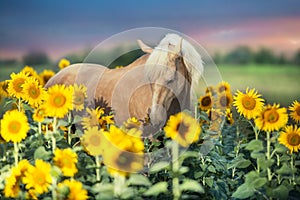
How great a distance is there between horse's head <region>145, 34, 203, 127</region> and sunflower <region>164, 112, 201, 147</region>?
1477 millimetres

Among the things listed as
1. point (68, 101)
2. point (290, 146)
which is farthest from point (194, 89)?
point (68, 101)

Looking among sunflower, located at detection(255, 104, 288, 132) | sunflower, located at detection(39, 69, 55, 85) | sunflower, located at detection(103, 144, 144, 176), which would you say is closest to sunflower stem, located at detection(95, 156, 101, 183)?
sunflower, located at detection(103, 144, 144, 176)

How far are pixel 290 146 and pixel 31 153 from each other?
5.25ft

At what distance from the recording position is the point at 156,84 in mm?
4465

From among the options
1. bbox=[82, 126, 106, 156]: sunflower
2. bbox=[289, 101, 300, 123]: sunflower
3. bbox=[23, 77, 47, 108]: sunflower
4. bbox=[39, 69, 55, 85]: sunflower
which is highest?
bbox=[23, 77, 47, 108]: sunflower

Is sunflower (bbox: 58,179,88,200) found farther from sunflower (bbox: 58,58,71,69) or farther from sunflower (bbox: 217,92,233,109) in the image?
sunflower (bbox: 58,58,71,69)

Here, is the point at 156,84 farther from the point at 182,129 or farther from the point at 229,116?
the point at 182,129

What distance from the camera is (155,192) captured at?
A: 2584 millimetres

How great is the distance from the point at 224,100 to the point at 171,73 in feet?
1.72

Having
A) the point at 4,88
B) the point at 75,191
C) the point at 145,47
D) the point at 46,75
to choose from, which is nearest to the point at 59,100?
the point at 75,191

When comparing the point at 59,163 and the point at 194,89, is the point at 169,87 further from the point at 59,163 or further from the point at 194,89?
the point at 59,163

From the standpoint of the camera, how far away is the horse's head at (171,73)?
4418 millimetres

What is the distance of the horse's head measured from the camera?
442 centimetres

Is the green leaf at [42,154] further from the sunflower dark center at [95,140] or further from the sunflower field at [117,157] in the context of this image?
the sunflower dark center at [95,140]
